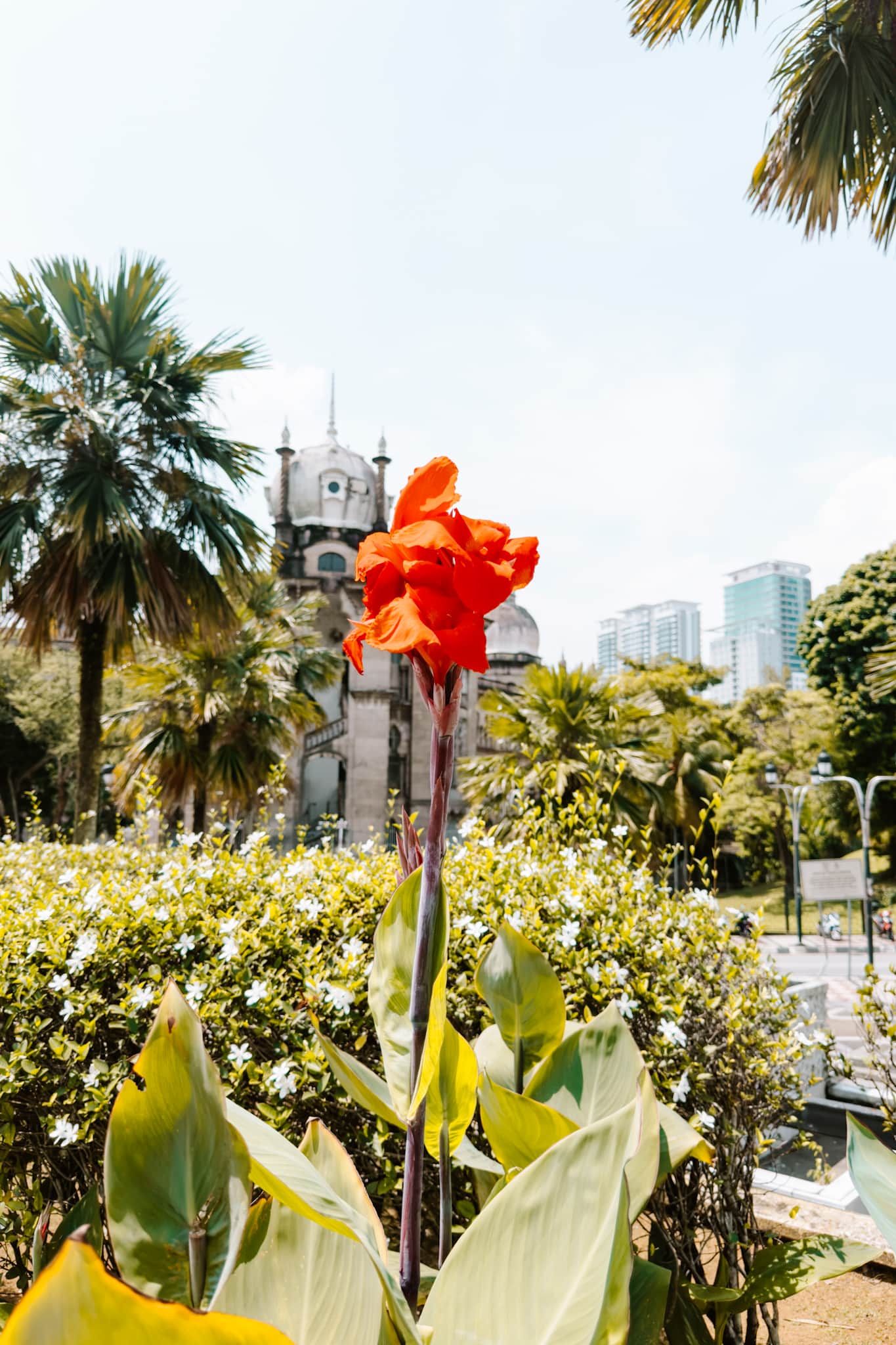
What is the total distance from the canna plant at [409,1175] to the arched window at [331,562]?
39970 mm

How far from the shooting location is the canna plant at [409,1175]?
85cm

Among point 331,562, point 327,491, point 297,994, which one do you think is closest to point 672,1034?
point 297,994

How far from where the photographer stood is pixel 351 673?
105 feet

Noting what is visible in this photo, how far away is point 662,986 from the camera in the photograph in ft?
8.03

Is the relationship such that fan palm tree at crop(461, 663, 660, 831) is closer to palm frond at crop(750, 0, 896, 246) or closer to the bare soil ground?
palm frond at crop(750, 0, 896, 246)

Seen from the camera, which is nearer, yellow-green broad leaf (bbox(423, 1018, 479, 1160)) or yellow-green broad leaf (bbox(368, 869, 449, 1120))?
yellow-green broad leaf (bbox(368, 869, 449, 1120))

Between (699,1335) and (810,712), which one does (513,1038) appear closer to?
(699,1335)

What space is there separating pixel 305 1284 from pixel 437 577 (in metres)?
0.89

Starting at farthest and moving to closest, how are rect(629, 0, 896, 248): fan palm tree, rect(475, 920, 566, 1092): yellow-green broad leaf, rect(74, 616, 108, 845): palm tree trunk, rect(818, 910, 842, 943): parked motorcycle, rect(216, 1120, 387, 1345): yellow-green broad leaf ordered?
rect(818, 910, 842, 943): parked motorcycle → rect(74, 616, 108, 845): palm tree trunk → rect(629, 0, 896, 248): fan palm tree → rect(475, 920, 566, 1092): yellow-green broad leaf → rect(216, 1120, 387, 1345): yellow-green broad leaf

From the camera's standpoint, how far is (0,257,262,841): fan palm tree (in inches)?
378

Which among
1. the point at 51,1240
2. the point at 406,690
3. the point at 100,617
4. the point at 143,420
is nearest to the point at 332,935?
the point at 51,1240

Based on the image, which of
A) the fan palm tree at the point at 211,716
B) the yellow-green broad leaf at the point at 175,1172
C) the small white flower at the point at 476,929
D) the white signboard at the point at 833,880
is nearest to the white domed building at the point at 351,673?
the fan palm tree at the point at 211,716

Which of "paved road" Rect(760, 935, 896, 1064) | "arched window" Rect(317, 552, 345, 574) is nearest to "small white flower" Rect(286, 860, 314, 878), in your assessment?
"paved road" Rect(760, 935, 896, 1064)

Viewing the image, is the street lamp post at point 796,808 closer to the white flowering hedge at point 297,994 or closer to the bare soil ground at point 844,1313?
the bare soil ground at point 844,1313
